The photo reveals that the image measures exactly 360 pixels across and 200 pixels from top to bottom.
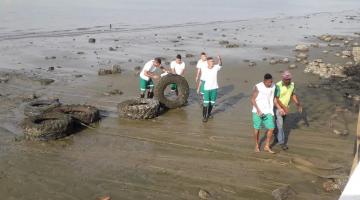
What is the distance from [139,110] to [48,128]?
8.64 ft

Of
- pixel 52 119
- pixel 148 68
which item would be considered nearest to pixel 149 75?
pixel 148 68

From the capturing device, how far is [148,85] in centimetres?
1430

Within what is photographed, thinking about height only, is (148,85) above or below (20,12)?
below

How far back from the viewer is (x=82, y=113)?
11930mm

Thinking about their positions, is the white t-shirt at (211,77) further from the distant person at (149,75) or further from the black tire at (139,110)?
the distant person at (149,75)

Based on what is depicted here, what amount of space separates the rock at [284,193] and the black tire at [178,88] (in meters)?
6.09

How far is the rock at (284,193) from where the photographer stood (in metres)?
7.99

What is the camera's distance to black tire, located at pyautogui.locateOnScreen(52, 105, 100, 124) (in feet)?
38.5

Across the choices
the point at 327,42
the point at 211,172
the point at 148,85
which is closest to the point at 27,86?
the point at 148,85

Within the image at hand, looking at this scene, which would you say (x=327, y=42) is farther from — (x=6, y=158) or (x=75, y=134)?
(x=6, y=158)

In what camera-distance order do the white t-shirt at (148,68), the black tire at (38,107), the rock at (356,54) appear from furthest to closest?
the rock at (356,54) → the white t-shirt at (148,68) → the black tire at (38,107)

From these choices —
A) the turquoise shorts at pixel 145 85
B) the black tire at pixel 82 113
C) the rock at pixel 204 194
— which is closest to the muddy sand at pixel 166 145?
the rock at pixel 204 194

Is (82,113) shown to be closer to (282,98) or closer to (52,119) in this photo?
(52,119)

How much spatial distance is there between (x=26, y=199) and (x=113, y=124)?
438 centimetres
